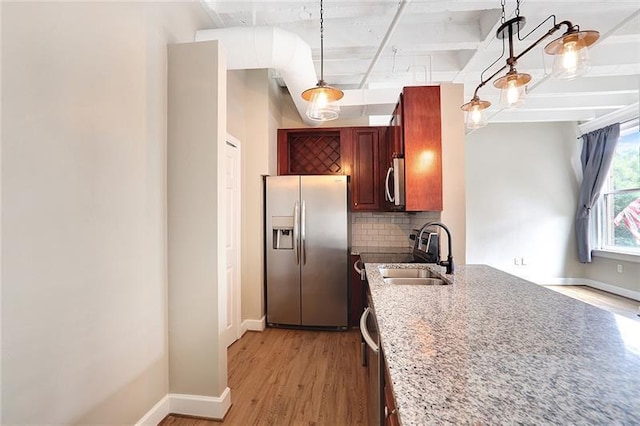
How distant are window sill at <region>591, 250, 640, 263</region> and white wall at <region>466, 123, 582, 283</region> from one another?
0.35 meters

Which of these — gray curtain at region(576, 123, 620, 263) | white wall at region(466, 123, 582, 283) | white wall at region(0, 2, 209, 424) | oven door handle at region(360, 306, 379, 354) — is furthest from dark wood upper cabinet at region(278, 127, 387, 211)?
A: gray curtain at region(576, 123, 620, 263)

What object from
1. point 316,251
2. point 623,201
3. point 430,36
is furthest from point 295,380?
point 623,201

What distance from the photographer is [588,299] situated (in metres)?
4.41

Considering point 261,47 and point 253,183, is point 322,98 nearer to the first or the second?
point 261,47

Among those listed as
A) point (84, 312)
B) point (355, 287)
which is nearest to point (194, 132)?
point (84, 312)

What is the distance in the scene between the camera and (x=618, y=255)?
459 centimetres

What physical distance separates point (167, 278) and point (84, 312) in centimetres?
58

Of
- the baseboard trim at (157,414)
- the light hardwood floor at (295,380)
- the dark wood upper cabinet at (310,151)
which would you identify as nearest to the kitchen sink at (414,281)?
the light hardwood floor at (295,380)

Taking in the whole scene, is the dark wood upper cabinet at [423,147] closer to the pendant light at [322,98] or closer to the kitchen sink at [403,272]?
the kitchen sink at [403,272]

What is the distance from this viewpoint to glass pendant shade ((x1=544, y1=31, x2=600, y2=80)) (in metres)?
1.31

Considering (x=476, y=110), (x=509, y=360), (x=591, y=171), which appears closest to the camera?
(x=509, y=360)

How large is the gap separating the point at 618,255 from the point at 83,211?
6652 millimetres

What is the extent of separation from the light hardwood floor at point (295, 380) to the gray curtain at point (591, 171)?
182 inches

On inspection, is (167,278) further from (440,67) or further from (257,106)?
(440,67)
